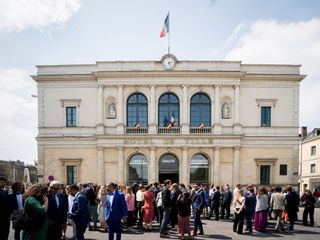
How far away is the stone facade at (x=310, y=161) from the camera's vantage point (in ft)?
108

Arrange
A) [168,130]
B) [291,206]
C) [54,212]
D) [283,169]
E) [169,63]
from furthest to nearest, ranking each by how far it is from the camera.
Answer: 1. [283,169]
2. [169,63]
3. [168,130]
4. [291,206]
5. [54,212]

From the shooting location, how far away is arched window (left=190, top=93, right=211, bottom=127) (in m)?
24.0

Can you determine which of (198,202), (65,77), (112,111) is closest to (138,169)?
(112,111)

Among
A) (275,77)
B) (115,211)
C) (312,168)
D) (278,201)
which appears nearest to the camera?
(115,211)

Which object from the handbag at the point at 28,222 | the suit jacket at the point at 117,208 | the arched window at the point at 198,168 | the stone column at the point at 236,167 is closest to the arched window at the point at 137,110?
the arched window at the point at 198,168

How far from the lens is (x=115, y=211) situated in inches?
272

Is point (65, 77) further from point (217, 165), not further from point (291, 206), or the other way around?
point (291, 206)

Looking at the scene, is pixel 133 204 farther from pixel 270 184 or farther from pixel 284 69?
pixel 284 69

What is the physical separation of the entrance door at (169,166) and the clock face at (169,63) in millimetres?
8569

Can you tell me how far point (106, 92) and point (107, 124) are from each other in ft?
10.3

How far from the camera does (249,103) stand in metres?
24.0

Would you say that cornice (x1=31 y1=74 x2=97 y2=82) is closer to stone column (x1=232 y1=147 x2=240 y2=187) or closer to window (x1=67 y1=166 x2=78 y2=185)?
window (x1=67 y1=166 x2=78 y2=185)

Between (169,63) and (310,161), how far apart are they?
26.3 m

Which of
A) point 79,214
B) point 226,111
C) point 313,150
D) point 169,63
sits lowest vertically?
point 79,214
